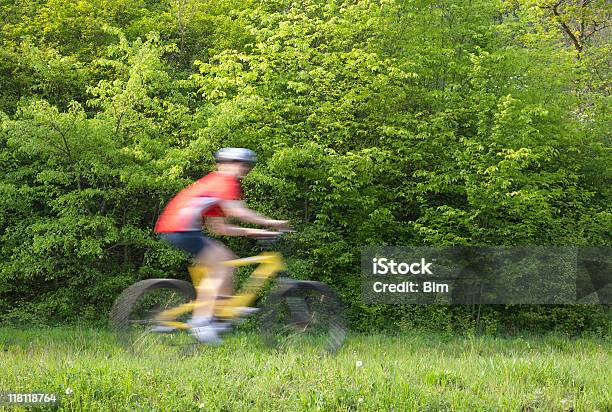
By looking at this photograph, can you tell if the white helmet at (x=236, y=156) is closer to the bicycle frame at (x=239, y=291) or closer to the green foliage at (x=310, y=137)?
the bicycle frame at (x=239, y=291)

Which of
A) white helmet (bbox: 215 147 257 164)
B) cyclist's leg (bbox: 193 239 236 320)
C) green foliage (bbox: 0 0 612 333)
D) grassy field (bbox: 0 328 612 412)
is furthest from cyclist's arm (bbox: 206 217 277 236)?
green foliage (bbox: 0 0 612 333)

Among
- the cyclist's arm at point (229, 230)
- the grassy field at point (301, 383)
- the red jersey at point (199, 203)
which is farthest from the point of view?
the cyclist's arm at point (229, 230)

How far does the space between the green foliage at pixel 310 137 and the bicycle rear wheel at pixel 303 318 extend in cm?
764

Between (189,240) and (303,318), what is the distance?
1.65m

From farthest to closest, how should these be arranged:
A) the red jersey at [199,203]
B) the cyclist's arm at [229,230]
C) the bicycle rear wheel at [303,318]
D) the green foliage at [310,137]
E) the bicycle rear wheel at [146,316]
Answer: the green foliage at [310,137]
the bicycle rear wheel at [303,318]
the bicycle rear wheel at [146,316]
the cyclist's arm at [229,230]
the red jersey at [199,203]

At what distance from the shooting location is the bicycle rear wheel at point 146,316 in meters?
6.80

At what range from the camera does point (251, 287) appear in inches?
273

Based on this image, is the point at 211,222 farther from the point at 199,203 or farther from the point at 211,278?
the point at 211,278

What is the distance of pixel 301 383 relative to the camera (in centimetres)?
570

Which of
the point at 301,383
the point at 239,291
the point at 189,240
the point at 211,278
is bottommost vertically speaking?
the point at 301,383

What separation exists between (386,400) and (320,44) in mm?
13855

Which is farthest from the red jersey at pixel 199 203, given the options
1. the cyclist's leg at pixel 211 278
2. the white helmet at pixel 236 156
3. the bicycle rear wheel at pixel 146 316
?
the bicycle rear wheel at pixel 146 316

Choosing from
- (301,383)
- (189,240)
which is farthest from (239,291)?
(301,383)

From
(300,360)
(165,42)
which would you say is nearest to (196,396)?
(300,360)
